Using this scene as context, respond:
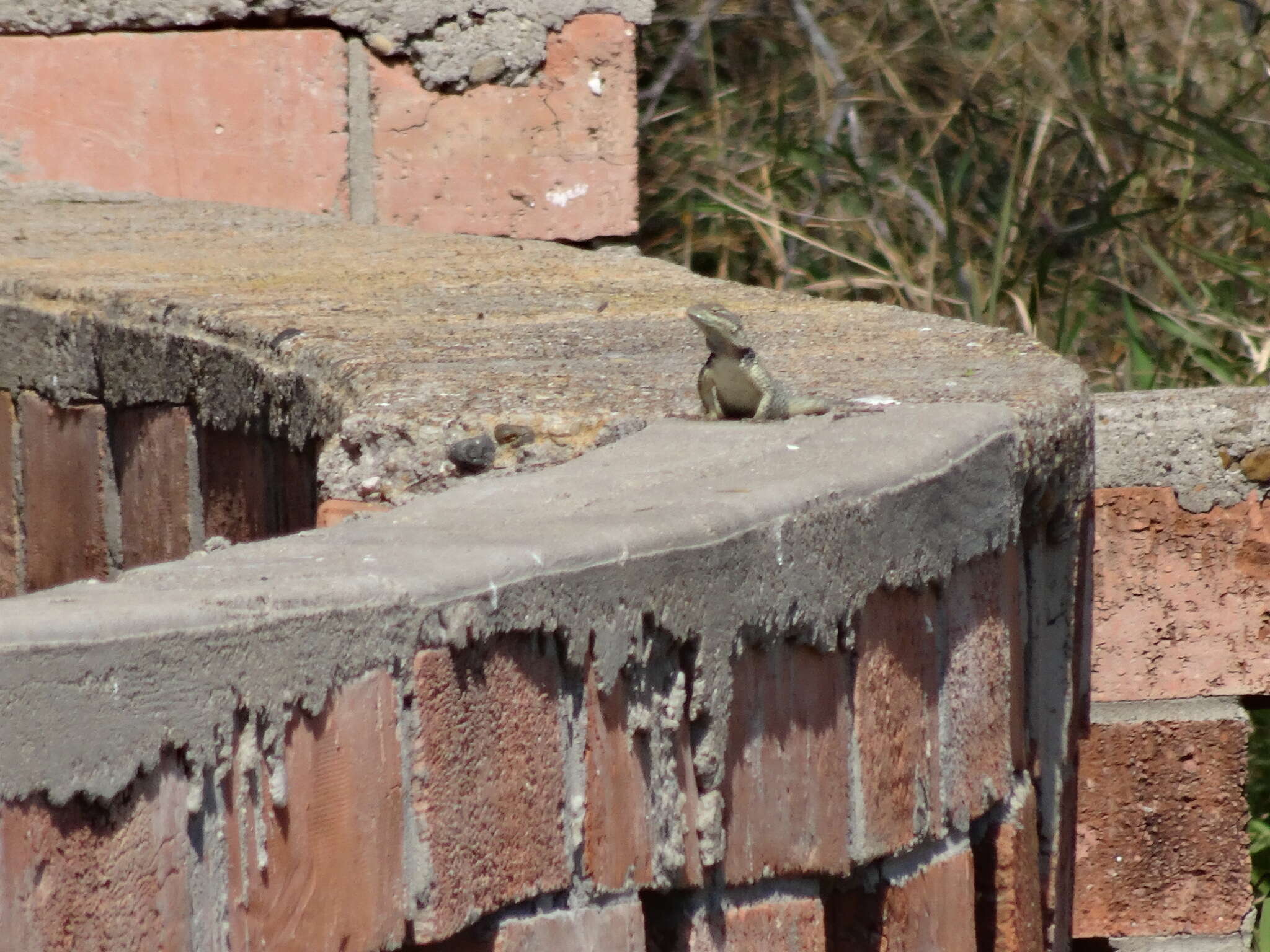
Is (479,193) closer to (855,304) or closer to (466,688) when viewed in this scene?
(855,304)

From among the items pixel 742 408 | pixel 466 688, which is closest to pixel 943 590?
pixel 742 408

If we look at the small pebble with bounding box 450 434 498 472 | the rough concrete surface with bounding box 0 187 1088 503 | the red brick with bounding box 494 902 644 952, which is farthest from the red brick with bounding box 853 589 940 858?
the small pebble with bounding box 450 434 498 472

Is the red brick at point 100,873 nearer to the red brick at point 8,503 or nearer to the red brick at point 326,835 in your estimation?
the red brick at point 326,835

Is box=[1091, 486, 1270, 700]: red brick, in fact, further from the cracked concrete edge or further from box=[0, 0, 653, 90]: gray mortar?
box=[0, 0, 653, 90]: gray mortar

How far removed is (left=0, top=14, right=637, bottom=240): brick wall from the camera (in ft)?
12.6

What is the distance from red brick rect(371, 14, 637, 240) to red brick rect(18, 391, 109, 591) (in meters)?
1.32

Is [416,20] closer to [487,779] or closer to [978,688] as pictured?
[978,688]

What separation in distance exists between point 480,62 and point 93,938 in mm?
3056

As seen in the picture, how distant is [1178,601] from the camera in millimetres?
2920

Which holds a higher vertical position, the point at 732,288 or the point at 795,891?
the point at 732,288

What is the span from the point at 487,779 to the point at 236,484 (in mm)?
1101

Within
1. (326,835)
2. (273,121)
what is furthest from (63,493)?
(326,835)

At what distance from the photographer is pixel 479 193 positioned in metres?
4.02

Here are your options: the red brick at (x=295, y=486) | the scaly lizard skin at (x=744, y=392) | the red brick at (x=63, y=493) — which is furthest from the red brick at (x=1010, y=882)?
the red brick at (x=63, y=493)
